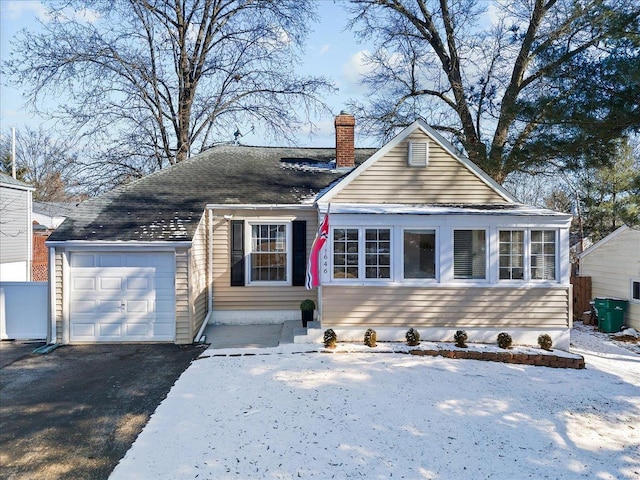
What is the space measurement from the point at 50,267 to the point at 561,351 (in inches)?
465

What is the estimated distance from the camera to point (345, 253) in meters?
9.04

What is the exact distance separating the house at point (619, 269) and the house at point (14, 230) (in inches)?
985

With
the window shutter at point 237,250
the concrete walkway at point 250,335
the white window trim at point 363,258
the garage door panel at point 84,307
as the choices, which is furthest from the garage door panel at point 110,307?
the white window trim at point 363,258

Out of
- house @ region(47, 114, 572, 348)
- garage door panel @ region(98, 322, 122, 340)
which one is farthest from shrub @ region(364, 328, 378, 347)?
garage door panel @ region(98, 322, 122, 340)

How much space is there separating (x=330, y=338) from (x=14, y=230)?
19.2 m

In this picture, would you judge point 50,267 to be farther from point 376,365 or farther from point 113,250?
point 376,365

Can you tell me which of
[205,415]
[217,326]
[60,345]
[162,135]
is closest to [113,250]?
[60,345]

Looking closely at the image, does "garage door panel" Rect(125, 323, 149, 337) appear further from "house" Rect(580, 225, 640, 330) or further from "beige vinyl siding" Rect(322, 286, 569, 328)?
"house" Rect(580, 225, 640, 330)

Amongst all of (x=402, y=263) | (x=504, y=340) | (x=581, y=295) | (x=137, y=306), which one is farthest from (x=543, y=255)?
(x=137, y=306)

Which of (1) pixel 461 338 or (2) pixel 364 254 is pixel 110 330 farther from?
(1) pixel 461 338

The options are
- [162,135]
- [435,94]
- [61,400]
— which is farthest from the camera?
[162,135]

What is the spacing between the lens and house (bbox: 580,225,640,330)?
478 inches

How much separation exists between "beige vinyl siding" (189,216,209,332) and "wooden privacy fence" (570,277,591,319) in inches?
521

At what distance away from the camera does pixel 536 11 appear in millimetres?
15172
